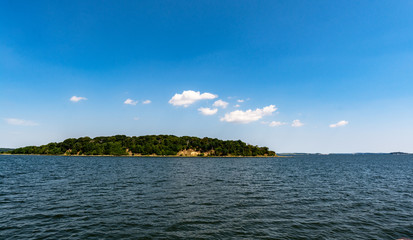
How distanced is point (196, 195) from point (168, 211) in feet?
27.8

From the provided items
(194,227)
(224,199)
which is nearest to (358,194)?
(224,199)

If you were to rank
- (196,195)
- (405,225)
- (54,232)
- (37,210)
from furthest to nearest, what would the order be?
(196,195) < (37,210) < (405,225) < (54,232)

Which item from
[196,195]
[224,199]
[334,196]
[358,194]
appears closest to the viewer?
[224,199]

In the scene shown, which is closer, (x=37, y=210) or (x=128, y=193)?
(x=37, y=210)

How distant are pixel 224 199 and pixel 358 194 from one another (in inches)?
967

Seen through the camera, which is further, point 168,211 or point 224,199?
point 224,199

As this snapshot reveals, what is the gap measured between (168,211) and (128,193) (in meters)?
11.5

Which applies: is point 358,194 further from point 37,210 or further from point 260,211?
point 37,210

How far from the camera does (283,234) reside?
16562mm

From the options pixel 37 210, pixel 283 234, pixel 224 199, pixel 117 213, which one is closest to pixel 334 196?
pixel 224 199

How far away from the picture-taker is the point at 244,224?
731 inches

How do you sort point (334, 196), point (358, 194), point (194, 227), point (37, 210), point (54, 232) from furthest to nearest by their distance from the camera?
point (358, 194), point (334, 196), point (37, 210), point (194, 227), point (54, 232)

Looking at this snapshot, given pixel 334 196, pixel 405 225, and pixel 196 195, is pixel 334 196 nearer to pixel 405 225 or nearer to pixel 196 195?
pixel 405 225

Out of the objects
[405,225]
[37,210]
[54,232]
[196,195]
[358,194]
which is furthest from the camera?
[358,194]
